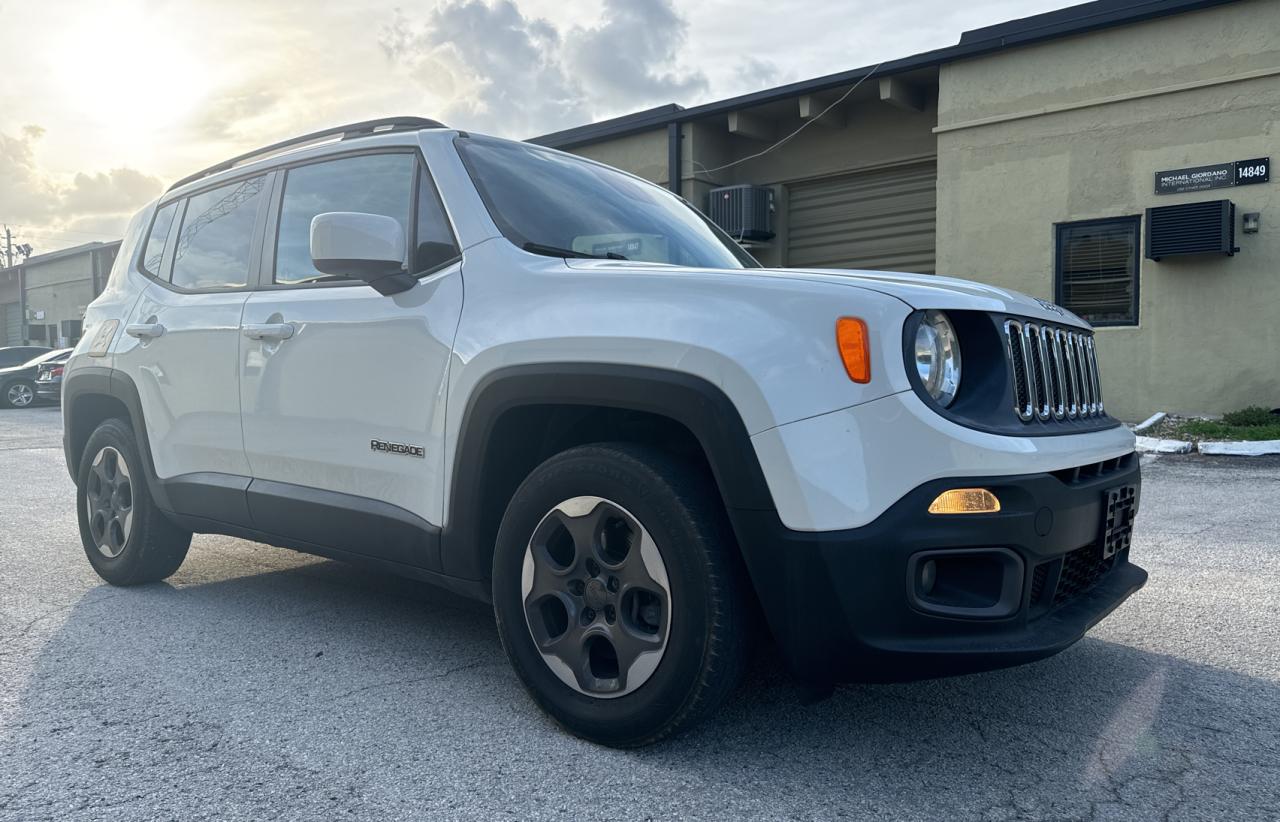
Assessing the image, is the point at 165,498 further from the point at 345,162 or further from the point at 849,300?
the point at 849,300

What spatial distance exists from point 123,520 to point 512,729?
105 inches

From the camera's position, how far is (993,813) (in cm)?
231

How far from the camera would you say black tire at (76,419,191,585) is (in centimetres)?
445

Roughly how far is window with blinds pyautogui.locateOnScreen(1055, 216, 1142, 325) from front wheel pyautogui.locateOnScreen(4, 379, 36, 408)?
21044 millimetres

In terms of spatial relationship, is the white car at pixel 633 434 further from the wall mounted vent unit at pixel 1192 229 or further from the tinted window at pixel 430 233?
the wall mounted vent unit at pixel 1192 229

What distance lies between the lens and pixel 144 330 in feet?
14.3

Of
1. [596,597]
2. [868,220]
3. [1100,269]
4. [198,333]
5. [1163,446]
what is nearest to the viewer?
[596,597]

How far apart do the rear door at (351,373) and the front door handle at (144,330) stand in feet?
2.30

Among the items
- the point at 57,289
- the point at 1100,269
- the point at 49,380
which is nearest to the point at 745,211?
the point at 1100,269

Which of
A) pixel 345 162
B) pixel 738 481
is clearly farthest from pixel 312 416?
pixel 738 481

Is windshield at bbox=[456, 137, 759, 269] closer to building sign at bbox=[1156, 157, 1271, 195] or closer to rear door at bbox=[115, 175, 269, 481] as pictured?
rear door at bbox=[115, 175, 269, 481]

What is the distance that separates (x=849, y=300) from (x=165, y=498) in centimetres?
318

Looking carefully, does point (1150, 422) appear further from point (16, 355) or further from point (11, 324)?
point (11, 324)

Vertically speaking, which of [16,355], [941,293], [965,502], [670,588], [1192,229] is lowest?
[670,588]
